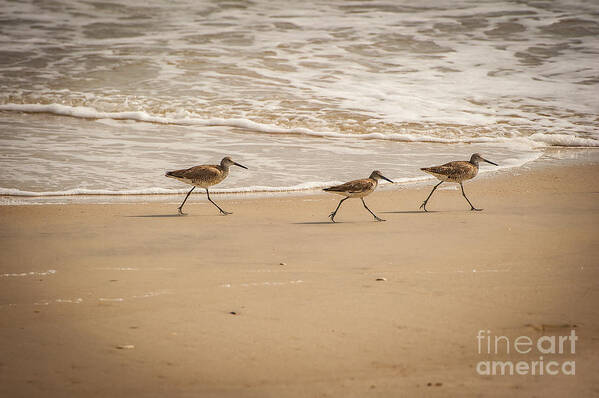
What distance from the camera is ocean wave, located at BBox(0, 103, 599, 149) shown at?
11.2 m

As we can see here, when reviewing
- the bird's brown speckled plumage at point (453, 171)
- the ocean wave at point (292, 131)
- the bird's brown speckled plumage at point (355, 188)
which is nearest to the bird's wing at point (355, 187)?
the bird's brown speckled plumage at point (355, 188)

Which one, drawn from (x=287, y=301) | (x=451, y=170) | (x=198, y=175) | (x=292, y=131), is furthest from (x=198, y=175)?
(x=292, y=131)

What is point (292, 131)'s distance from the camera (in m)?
11.4

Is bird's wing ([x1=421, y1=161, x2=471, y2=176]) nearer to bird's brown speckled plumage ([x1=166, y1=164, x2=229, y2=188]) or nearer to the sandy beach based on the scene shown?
the sandy beach

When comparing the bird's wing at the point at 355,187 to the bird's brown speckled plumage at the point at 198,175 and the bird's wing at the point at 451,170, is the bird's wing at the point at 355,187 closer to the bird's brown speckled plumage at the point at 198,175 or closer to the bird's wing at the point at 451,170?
the bird's wing at the point at 451,170

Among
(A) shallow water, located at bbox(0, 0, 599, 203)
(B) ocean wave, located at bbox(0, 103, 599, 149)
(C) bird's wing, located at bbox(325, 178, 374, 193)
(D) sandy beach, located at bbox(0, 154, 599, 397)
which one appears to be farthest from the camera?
(B) ocean wave, located at bbox(0, 103, 599, 149)

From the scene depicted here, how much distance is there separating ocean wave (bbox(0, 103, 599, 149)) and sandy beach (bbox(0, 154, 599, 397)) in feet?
15.1

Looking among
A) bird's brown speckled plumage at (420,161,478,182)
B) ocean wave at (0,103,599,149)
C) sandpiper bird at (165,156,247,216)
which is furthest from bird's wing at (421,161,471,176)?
ocean wave at (0,103,599,149)

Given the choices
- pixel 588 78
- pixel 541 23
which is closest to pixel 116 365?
pixel 588 78

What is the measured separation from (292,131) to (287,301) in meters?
7.62

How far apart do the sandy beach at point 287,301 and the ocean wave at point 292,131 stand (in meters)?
4.61

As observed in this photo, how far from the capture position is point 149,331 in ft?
11.4

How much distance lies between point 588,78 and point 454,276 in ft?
40.2

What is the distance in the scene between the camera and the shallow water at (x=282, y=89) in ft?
30.4
